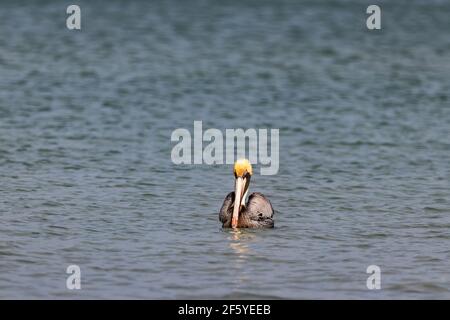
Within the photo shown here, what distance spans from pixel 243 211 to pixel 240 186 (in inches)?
14.4

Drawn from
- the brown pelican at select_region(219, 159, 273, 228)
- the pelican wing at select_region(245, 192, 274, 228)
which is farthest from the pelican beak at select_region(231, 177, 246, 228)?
the pelican wing at select_region(245, 192, 274, 228)

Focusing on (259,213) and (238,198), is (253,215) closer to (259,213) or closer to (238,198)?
(259,213)

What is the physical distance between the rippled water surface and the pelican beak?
0.24 meters

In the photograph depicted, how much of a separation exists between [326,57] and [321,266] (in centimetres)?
1970

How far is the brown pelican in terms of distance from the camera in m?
14.2

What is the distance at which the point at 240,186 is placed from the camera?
1448 centimetres

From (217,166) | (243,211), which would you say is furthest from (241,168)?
(217,166)

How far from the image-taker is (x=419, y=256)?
12.9m

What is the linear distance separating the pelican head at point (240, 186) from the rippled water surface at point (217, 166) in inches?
11.5

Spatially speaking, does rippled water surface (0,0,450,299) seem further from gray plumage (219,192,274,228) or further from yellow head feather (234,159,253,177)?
yellow head feather (234,159,253,177)

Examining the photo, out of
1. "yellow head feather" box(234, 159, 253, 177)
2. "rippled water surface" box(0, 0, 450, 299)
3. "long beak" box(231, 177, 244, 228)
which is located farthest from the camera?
"yellow head feather" box(234, 159, 253, 177)

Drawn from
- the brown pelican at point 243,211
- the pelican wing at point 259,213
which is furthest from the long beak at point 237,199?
the pelican wing at point 259,213

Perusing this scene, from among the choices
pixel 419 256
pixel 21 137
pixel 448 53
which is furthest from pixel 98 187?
pixel 448 53

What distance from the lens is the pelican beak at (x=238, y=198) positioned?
1416 centimetres
